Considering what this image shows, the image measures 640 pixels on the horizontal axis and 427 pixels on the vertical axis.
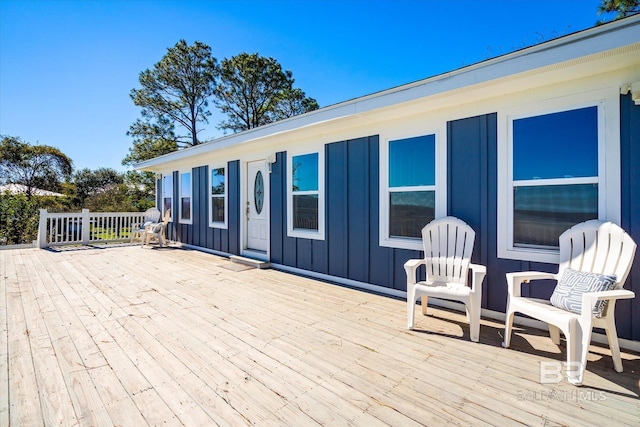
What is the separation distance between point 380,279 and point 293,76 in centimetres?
1468

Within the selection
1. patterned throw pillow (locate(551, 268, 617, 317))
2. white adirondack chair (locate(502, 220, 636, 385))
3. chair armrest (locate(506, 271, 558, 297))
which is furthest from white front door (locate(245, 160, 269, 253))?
patterned throw pillow (locate(551, 268, 617, 317))

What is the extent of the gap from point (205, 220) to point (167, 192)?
2.53 meters

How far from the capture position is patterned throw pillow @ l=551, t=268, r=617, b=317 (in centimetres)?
195

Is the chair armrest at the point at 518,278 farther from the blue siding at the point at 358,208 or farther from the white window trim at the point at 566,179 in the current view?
the blue siding at the point at 358,208

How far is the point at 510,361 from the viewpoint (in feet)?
6.79

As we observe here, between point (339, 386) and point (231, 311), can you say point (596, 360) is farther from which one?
point (231, 311)

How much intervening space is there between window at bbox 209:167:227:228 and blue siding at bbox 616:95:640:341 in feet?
20.2

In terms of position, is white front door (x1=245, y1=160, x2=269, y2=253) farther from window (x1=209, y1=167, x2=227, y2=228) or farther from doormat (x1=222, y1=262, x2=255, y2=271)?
window (x1=209, y1=167, x2=227, y2=228)

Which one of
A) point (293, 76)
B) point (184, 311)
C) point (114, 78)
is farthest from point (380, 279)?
point (293, 76)

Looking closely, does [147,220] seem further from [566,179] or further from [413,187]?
[566,179]

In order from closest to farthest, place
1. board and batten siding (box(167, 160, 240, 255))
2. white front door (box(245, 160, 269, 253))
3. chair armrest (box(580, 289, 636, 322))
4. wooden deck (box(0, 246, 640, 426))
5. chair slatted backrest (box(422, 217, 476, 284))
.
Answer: wooden deck (box(0, 246, 640, 426))
chair armrest (box(580, 289, 636, 322))
chair slatted backrest (box(422, 217, 476, 284))
white front door (box(245, 160, 269, 253))
board and batten siding (box(167, 160, 240, 255))

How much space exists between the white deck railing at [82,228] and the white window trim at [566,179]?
9.17 metres

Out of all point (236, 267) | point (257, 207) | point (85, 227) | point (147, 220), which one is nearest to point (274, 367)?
point (236, 267)

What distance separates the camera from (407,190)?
3588mm
